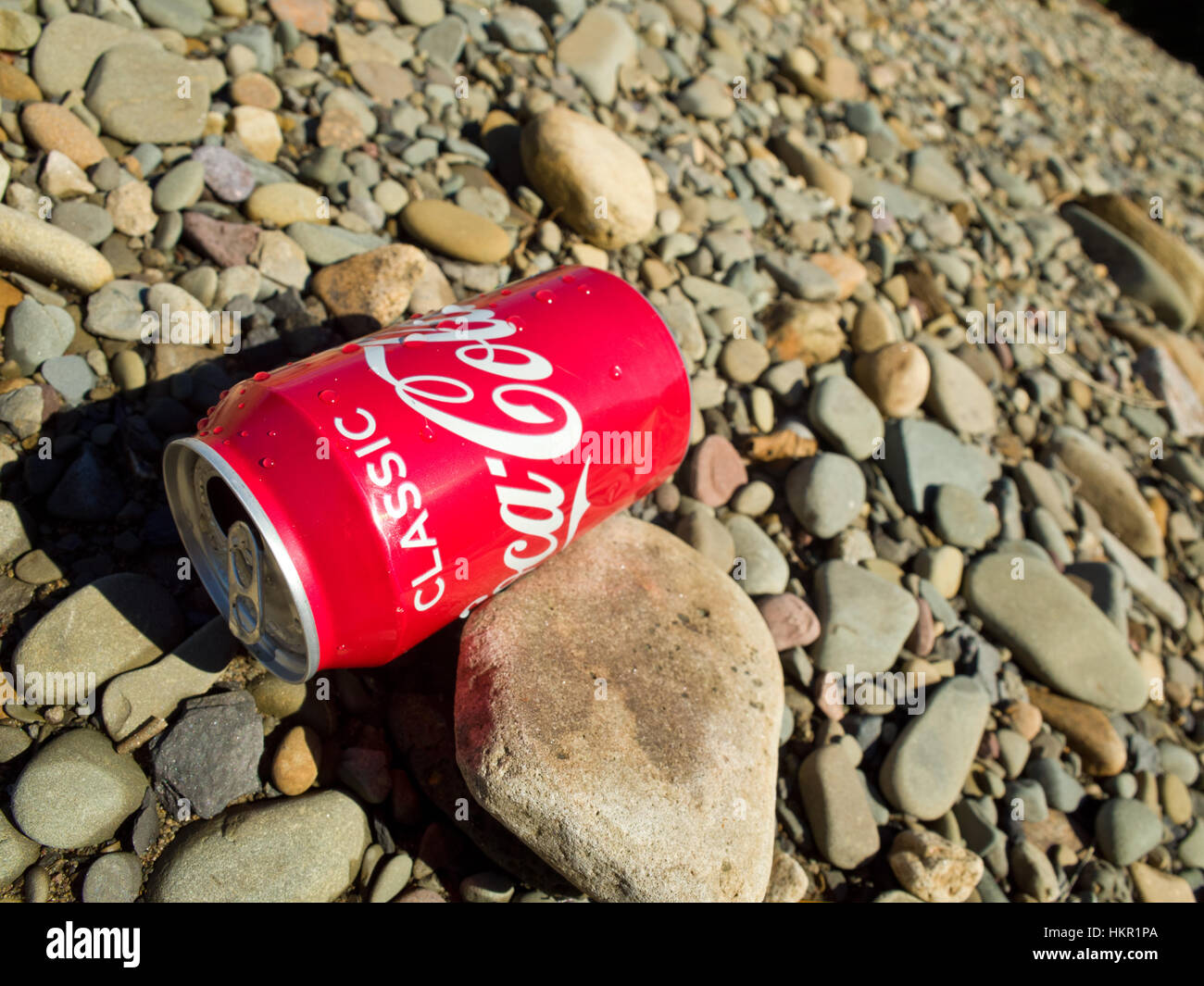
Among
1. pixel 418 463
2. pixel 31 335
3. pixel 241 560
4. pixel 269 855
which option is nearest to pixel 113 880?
pixel 269 855

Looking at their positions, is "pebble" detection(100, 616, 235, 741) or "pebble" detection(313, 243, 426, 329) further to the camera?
"pebble" detection(313, 243, 426, 329)

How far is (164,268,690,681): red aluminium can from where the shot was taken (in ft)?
5.52

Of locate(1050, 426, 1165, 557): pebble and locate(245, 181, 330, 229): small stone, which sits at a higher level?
locate(245, 181, 330, 229): small stone

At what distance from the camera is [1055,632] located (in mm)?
2869

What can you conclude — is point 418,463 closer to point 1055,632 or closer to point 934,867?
point 934,867

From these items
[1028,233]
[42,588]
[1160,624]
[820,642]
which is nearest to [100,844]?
[42,588]

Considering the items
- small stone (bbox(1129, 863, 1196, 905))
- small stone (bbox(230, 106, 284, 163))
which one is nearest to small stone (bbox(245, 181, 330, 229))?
small stone (bbox(230, 106, 284, 163))

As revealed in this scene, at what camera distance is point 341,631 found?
175cm

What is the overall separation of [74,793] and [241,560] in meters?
0.58

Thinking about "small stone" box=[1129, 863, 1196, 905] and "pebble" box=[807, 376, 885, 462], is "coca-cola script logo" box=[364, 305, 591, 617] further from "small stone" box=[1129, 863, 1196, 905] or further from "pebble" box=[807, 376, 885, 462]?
"small stone" box=[1129, 863, 1196, 905]

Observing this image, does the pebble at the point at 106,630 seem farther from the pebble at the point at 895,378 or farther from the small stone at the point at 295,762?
the pebble at the point at 895,378

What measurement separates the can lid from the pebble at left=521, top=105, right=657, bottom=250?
1.70m
